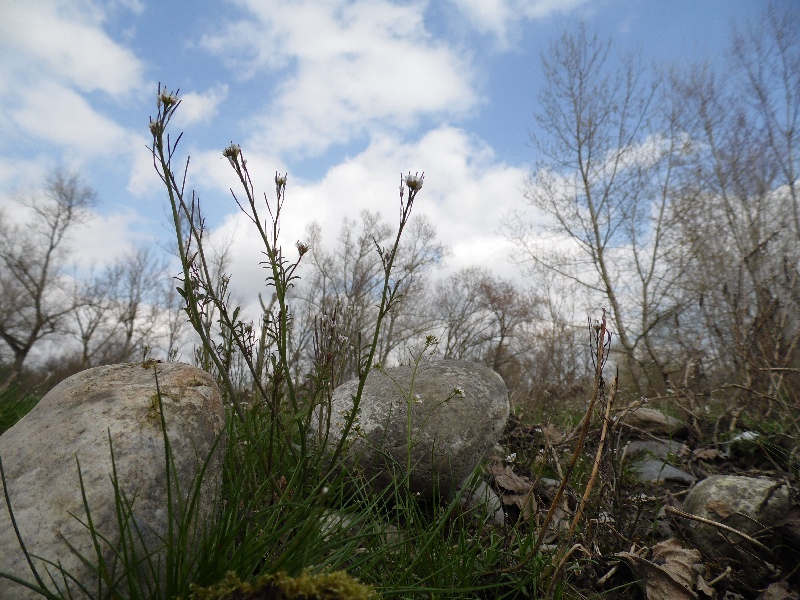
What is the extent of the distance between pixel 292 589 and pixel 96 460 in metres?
0.86

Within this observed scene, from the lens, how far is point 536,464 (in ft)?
12.1

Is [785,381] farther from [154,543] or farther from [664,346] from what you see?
[664,346]

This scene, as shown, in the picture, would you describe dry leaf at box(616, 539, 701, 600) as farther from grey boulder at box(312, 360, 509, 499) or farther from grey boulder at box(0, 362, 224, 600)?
grey boulder at box(0, 362, 224, 600)

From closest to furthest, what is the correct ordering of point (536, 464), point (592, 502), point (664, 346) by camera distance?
point (592, 502) → point (536, 464) → point (664, 346)

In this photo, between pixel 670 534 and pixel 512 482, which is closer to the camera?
pixel 670 534

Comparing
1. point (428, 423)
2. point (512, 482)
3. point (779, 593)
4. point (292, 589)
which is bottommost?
point (779, 593)

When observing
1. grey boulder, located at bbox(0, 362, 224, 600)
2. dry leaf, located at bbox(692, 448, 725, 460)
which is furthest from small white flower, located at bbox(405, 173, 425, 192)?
dry leaf, located at bbox(692, 448, 725, 460)

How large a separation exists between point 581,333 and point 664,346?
7.86 feet

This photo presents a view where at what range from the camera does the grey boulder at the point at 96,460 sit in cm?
127

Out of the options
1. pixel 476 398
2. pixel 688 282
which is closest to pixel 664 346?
pixel 688 282

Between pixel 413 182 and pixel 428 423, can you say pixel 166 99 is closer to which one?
pixel 413 182

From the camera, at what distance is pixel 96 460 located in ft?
4.82

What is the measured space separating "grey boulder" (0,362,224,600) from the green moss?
0.26 m

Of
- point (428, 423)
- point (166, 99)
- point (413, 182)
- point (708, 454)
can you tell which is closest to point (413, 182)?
point (413, 182)
